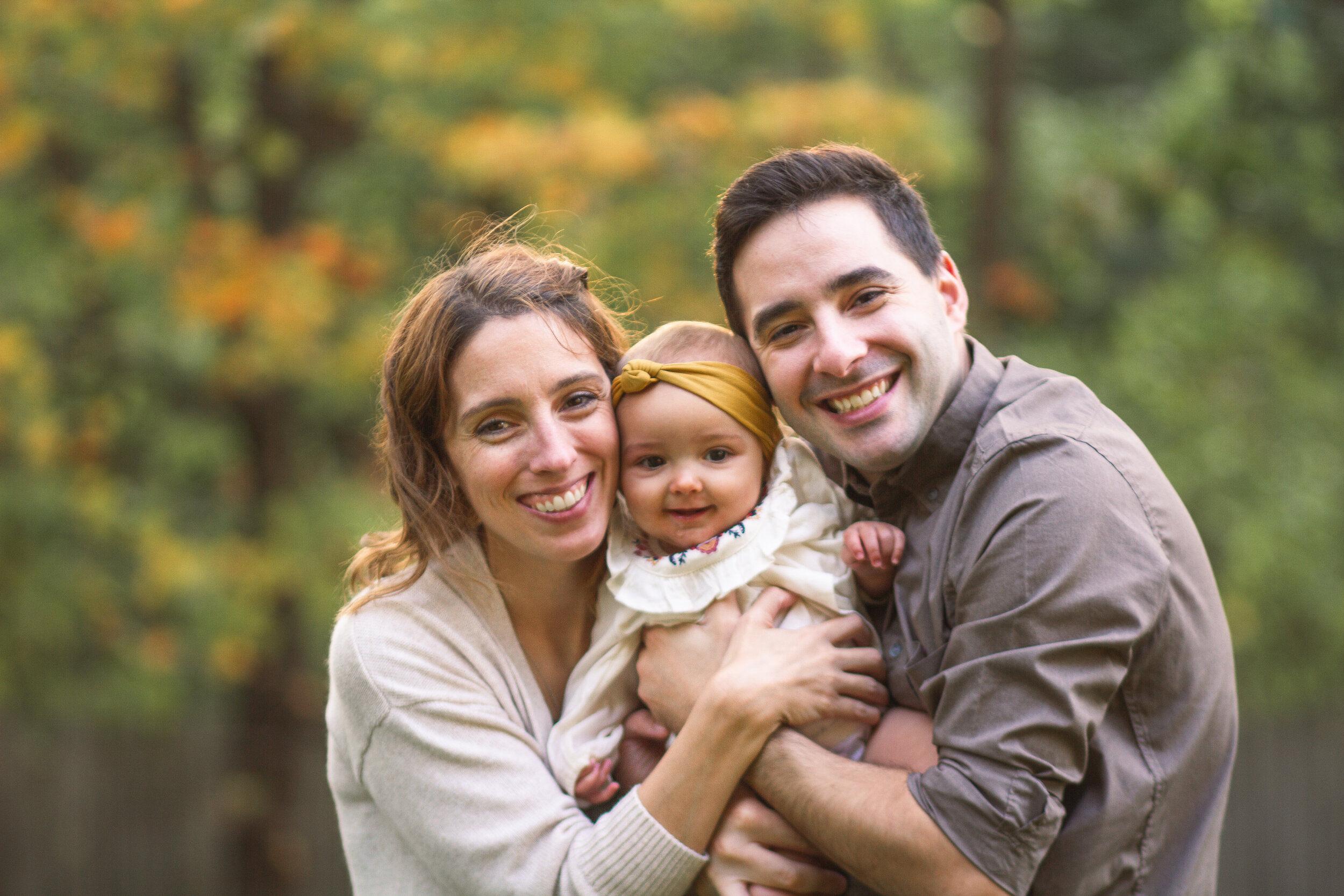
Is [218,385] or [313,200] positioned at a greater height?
[313,200]

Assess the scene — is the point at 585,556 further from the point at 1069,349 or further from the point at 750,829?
the point at 1069,349

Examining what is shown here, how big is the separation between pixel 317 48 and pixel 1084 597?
18.1 feet

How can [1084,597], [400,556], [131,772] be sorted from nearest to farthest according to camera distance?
[1084,597] → [400,556] → [131,772]

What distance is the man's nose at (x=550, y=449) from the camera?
2.58 meters

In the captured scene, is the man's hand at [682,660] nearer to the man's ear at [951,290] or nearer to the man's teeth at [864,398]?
the man's teeth at [864,398]

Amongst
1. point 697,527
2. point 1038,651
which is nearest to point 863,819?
point 1038,651

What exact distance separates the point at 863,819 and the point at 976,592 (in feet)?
1.64

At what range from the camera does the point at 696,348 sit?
279cm

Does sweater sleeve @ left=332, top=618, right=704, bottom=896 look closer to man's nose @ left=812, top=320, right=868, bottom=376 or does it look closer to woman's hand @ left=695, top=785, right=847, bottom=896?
woman's hand @ left=695, top=785, right=847, bottom=896

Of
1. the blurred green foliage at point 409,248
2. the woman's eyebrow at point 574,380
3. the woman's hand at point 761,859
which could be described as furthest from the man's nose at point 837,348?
the blurred green foliage at point 409,248

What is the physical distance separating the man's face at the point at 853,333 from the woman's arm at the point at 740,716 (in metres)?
0.46

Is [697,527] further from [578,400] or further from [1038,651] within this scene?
[1038,651]

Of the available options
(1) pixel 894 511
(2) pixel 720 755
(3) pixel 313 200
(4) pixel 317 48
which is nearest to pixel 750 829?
(2) pixel 720 755

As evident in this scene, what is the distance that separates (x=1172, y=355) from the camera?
7695 millimetres
